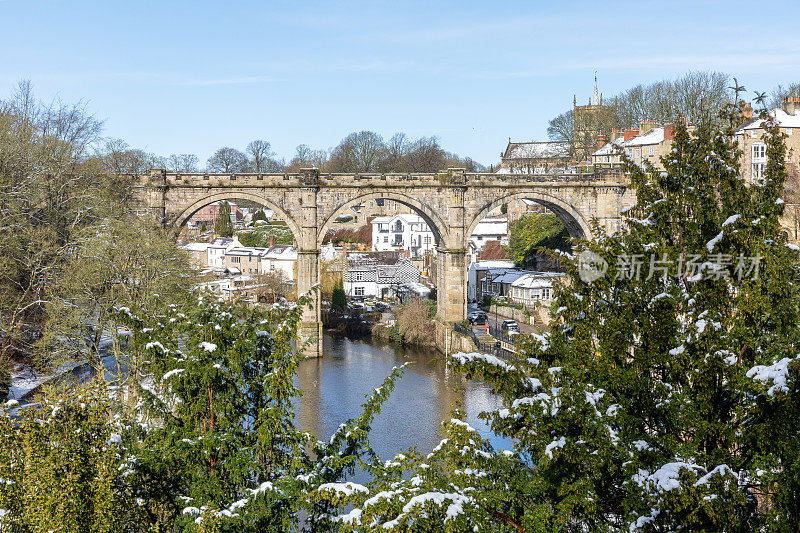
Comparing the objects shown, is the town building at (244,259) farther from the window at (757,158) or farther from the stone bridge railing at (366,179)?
the window at (757,158)

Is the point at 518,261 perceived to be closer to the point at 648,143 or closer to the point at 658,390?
the point at 648,143

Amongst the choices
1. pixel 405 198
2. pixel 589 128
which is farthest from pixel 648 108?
pixel 405 198

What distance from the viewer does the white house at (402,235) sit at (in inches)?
2682

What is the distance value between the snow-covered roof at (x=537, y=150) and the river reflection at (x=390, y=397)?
145 ft

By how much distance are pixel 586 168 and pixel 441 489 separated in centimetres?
3552

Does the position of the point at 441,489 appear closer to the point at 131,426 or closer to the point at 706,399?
the point at 706,399

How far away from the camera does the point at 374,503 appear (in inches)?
261

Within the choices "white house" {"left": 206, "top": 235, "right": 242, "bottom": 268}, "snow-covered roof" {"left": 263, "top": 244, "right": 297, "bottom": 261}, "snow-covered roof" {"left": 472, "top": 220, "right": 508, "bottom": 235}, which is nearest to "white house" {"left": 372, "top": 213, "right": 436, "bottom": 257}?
"snow-covered roof" {"left": 472, "top": 220, "right": 508, "bottom": 235}

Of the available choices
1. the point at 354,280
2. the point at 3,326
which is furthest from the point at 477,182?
the point at 3,326

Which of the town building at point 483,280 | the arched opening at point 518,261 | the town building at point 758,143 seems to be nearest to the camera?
the arched opening at point 518,261

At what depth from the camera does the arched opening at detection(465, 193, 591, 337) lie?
131 ft

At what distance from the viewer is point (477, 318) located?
44.0 meters

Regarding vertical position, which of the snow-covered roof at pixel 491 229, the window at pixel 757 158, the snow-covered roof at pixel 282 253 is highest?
the window at pixel 757 158

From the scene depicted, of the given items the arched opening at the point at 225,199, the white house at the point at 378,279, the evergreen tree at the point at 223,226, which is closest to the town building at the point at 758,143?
the white house at the point at 378,279
